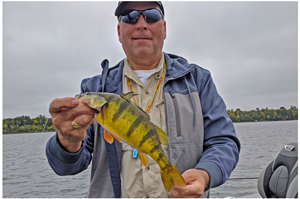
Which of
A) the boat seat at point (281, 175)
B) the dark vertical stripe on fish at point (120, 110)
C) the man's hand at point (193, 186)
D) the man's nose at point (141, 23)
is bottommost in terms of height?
the boat seat at point (281, 175)

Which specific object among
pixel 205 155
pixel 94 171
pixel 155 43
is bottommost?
pixel 94 171

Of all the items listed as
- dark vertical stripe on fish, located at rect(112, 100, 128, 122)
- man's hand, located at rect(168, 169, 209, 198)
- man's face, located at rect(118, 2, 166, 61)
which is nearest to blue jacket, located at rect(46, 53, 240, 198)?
man's hand, located at rect(168, 169, 209, 198)

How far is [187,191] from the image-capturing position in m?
Result: 1.91

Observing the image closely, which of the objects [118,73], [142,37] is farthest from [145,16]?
[118,73]

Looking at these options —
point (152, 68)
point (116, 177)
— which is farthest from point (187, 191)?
point (152, 68)

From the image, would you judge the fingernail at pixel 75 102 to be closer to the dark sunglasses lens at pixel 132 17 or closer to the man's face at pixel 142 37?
the man's face at pixel 142 37

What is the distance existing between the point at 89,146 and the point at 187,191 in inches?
54.9

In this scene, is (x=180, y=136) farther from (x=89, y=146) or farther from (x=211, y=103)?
Result: (x=89, y=146)

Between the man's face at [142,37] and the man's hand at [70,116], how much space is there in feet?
4.21

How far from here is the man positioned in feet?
7.94

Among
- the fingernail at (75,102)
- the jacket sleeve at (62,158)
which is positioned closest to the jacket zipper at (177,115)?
the jacket sleeve at (62,158)

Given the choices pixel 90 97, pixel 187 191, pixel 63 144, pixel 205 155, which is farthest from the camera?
pixel 205 155

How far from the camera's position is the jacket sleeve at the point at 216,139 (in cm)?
235

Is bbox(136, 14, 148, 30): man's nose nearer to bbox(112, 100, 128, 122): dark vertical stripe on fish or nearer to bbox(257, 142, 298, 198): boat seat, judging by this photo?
bbox(112, 100, 128, 122): dark vertical stripe on fish
